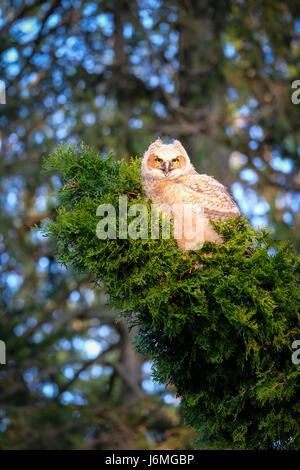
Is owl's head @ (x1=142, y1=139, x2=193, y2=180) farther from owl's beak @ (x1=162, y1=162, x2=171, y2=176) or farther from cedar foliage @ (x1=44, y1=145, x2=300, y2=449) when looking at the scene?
cedar foliage @ (x1=44, y1=145, x2=300, y2=449)

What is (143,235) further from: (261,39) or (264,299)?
(261,39)

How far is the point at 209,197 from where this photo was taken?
12.1ft

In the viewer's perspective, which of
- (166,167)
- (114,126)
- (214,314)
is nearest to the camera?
(214,314)

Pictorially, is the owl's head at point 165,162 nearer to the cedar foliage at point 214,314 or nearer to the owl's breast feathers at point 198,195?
the owl's breast feathers at point 198,195

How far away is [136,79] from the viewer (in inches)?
319

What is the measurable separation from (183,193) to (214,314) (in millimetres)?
1103

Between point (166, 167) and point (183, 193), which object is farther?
point (166, 167)

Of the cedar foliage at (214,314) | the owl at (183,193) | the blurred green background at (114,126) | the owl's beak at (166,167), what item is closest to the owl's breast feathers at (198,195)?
the owl at (183,193)

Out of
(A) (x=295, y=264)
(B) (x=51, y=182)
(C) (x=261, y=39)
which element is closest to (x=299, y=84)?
(C) (x=261, y=39)

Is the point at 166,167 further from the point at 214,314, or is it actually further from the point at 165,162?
the point at 214,314

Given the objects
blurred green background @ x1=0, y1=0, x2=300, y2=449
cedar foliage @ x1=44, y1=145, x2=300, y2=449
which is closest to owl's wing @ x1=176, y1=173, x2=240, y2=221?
cedar foliage @ x1=44, y1=145, x2=300, y2=449

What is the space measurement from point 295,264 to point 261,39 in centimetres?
628

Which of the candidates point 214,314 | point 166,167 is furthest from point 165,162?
point 214,314

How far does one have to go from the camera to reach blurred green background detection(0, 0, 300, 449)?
742cm
